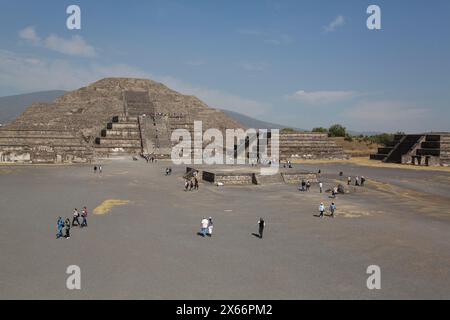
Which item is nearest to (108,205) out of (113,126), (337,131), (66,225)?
(66,225)

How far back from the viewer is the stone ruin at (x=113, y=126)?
38.1 m

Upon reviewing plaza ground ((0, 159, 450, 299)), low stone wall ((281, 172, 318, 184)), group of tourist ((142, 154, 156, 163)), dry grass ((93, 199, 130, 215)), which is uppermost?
group of tourist ((142, 154, 156, 163))

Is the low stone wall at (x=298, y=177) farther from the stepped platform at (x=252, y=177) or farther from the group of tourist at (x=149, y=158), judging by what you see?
the group of tourist at (x=149, y=158)

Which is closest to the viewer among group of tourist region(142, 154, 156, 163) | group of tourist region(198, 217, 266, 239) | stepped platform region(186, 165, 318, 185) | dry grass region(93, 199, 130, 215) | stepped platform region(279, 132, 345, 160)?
group of tourist region(198, 217, 266, 239)

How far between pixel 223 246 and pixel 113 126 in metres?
38.3

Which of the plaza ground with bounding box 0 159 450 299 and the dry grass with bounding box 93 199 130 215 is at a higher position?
the dry grass with bounding box 93 199 130 215

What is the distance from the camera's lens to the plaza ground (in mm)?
7496

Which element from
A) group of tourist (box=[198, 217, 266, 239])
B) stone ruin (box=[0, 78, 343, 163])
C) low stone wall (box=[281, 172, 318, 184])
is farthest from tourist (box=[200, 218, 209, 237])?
stone ruin (box=[0, 78, 343, 163])

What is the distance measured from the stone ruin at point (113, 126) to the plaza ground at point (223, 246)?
20.3 meters

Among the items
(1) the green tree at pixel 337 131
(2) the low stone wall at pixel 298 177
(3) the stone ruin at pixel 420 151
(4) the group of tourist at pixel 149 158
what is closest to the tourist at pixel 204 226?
(2) the low stone wall at pixel 298 177

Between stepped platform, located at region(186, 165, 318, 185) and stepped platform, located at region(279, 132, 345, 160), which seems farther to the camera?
stepped platform, located at region(279, 132, 345, 160)

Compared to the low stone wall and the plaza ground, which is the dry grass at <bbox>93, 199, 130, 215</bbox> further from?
the low stone wall

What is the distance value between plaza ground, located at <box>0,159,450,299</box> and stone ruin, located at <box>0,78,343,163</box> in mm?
20311

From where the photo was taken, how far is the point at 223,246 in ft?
34.3
